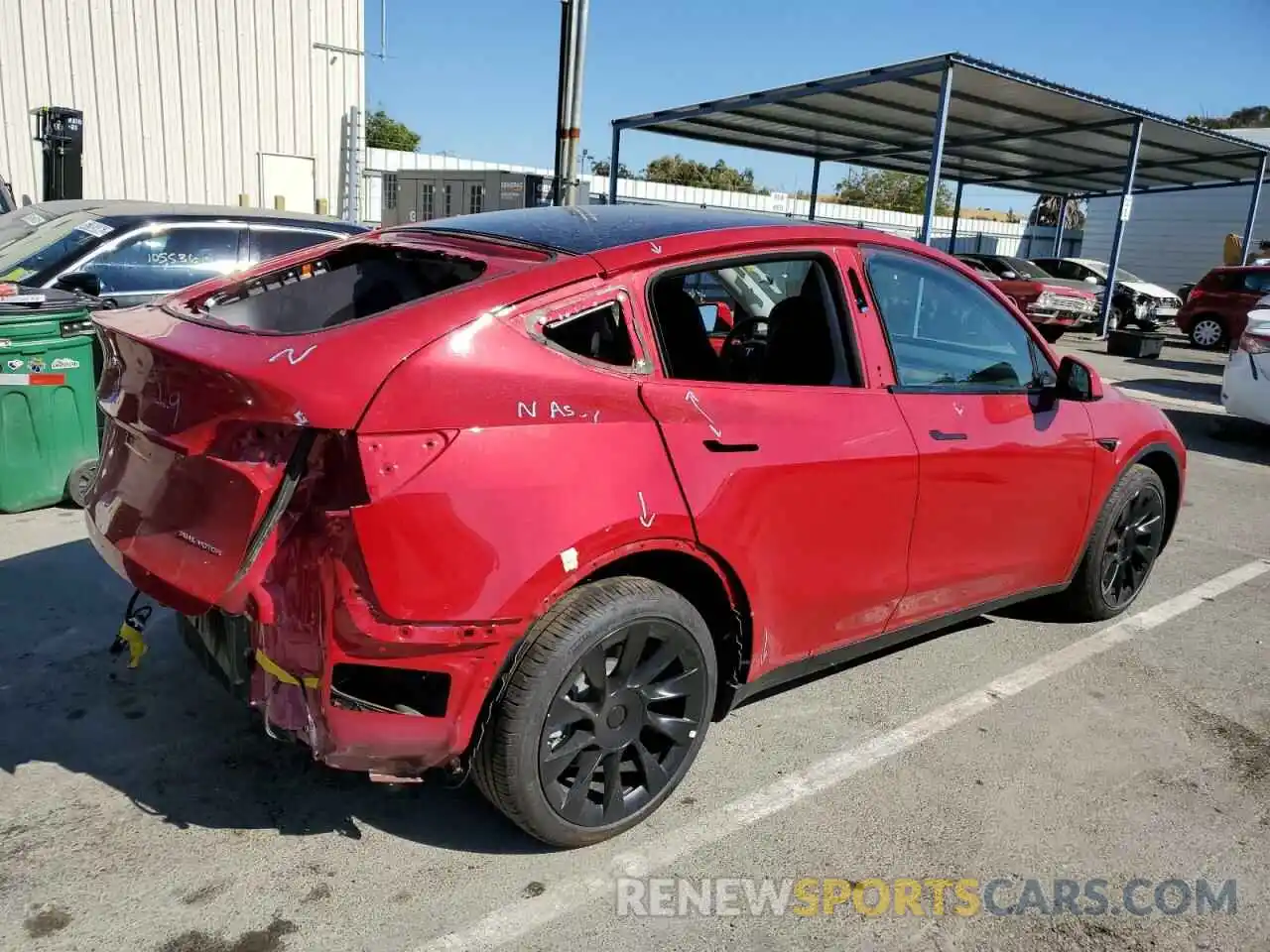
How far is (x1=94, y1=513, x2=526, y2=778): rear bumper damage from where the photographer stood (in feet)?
7.13

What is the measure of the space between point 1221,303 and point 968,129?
5960mm

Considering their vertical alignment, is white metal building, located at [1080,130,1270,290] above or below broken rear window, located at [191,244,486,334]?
above

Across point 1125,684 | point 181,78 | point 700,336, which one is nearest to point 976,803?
point 1125,684

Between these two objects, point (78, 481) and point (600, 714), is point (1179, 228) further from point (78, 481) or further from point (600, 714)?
point (600, 714)

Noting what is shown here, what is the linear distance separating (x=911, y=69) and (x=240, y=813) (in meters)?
14.7

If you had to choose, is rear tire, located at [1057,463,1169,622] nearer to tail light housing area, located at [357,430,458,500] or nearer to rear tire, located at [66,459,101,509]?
tail light housing area, located at [357,430,458,500]

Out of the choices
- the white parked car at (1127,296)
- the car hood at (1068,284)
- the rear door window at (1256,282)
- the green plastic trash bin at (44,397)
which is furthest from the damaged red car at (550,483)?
the white parked car at (1127,296)

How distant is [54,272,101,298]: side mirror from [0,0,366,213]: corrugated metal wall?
35.0ft

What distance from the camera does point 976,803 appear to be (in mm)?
3008

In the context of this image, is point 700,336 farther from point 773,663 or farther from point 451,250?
point 773,663

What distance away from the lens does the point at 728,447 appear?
268cm

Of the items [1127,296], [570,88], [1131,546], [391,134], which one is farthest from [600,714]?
[391,134]

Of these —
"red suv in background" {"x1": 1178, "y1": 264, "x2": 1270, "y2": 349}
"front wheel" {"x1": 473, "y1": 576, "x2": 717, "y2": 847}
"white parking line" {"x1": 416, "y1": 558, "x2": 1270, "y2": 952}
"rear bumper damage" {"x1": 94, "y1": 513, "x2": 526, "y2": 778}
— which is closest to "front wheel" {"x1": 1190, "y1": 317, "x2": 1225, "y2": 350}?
"red suv in background" {"x1": 1178, "y1": 264, "x2": 1270, "y2": 349}

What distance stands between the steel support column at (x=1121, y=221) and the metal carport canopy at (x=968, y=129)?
0.66ft
